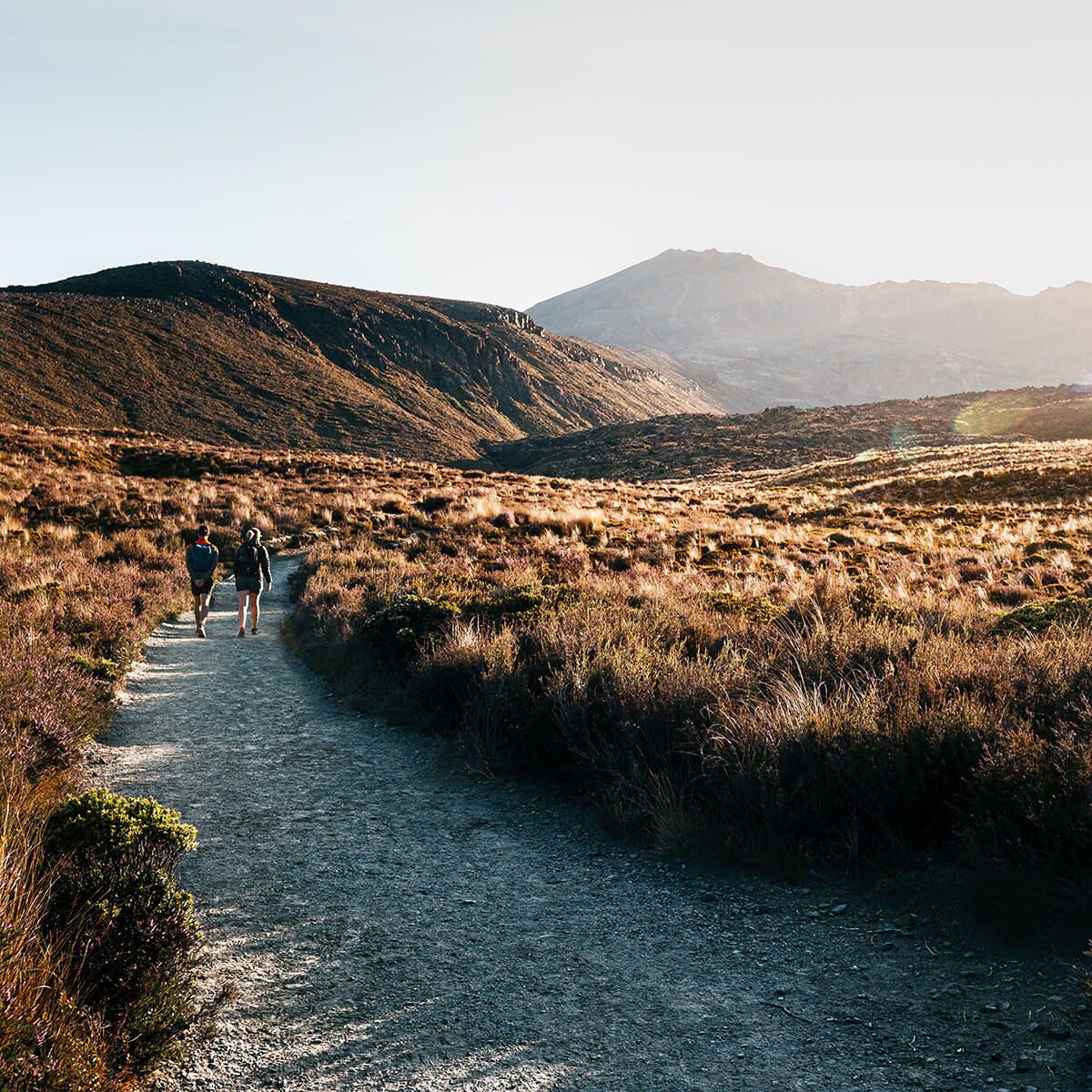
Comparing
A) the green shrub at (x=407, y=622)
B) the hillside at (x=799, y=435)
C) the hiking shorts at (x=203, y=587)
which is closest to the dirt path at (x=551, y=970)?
the green shrub at (x=407, y=622)

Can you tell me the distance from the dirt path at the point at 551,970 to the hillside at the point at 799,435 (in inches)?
2293

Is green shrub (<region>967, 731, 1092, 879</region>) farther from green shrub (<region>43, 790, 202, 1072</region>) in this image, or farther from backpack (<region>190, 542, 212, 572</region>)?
backpack (<region>190, 542, 212, 572</region>)

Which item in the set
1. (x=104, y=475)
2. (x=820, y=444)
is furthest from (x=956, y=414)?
(x=104, y=475)

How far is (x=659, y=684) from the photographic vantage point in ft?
18.9

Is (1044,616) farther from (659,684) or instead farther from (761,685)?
(659,684)

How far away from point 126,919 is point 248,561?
10.4 m

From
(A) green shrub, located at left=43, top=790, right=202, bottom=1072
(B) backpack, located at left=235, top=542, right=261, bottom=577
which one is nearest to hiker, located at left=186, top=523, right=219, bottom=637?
(B) backpack, located at left=235, top=542, right=261, bottom=577

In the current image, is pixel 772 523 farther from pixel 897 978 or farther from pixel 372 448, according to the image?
pixel 372 448

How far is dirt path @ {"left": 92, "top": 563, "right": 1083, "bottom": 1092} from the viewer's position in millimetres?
2836

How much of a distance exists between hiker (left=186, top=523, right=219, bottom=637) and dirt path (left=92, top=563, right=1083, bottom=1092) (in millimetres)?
7591

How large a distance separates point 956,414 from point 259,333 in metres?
110

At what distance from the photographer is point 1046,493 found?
102ft

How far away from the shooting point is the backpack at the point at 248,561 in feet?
41.8

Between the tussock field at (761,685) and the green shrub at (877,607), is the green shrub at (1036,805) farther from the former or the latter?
the green shrub at (877,607)
